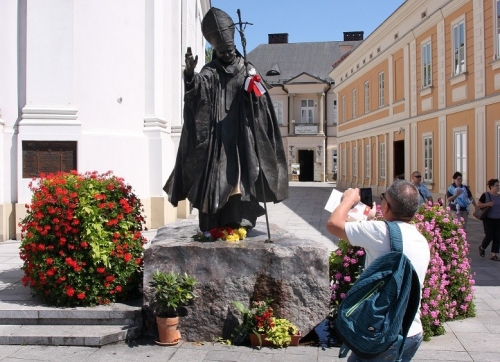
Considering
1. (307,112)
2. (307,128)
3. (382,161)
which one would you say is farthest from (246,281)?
(307,112)

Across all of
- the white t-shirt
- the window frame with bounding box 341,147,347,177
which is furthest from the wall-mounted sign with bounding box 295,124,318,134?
the white t-shirt

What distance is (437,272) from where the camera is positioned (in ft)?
18.2

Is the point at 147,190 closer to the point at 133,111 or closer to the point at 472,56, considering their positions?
the point at 133,111

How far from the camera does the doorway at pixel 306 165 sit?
159 feet

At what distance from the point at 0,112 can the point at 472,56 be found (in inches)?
486

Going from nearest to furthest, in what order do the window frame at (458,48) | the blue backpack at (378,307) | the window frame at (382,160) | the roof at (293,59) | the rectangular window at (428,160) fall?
the blue backpack at (378,307) → the window frame at (458,48) → the rectangular window at (428,160) → the window frame at (382,160) → the roof at (293,59)

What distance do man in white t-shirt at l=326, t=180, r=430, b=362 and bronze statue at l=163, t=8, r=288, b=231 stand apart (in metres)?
2.38

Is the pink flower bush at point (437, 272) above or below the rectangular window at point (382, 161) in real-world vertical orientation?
below

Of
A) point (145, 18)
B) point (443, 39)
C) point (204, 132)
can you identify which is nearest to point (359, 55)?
point (443, 39)

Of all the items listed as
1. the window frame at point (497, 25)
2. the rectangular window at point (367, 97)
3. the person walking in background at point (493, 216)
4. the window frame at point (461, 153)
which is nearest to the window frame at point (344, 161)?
the rectangular window at point (367, 97)

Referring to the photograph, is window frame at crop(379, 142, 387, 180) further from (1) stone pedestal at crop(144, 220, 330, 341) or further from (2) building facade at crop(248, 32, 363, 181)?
(1) stone pedestal at crop(144, 220, 330, 341)

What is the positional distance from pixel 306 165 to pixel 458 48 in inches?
1250

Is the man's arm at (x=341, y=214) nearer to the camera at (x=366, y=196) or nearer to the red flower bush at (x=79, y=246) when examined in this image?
the camera at (x=366, y=196)

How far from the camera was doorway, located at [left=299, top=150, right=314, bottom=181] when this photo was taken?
159 ft
